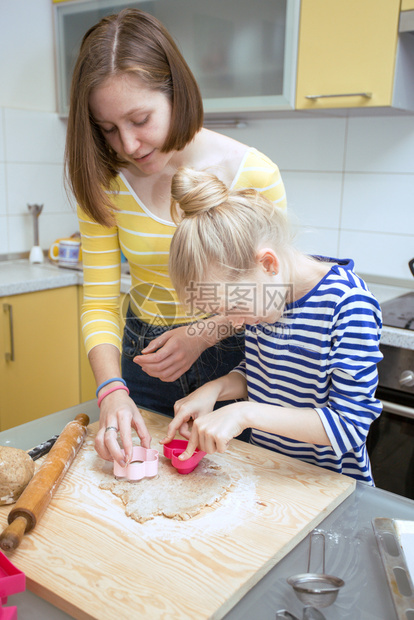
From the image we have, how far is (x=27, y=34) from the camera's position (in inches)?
92.2

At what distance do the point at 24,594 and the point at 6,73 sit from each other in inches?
86.2

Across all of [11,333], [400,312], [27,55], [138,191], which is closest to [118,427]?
[138,191]

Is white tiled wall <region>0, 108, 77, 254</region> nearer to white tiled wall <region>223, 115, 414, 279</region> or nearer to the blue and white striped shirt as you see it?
white tiled wall <region>223, 115, 414, 279</region>

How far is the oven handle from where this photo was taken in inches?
58.5

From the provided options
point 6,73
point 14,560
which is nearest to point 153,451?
point 14,560

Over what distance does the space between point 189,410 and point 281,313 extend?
23 centimetres

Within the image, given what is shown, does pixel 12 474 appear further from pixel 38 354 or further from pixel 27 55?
pixel 27 55

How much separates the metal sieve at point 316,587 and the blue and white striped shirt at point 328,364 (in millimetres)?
259

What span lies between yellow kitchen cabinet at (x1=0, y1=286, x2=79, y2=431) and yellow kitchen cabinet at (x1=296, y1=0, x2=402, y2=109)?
1170 mm

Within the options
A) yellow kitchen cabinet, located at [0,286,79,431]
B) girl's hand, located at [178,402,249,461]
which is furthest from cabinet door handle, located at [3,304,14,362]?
girl's hand, located at [178,402,249,461]

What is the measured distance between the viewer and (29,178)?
2.40 meters

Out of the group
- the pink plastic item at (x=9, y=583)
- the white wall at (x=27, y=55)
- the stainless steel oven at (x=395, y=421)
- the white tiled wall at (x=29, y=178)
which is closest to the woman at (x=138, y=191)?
the pink plastic item at (x=9, y=583)

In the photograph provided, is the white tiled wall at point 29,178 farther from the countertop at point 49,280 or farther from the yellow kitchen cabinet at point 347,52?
the yellow kitchen cabinet at point 347,52

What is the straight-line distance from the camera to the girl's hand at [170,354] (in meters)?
1.02
